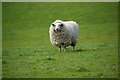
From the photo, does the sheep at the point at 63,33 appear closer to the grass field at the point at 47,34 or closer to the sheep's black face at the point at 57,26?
the sheep's black face at the point at 57,26

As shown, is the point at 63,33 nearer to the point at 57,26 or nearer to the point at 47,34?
the point at 57,26

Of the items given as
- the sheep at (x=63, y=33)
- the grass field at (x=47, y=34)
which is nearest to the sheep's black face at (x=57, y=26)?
the sheep at (x=63, y=33)

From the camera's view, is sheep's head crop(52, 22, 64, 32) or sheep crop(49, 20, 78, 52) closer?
sheep's head crop(52, 22, 64, 32)

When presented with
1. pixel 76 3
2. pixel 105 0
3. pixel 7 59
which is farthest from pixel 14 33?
pixel 105 0

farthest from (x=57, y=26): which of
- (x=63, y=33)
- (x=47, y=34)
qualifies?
(x=47, y=34)

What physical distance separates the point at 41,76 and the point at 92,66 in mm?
1435

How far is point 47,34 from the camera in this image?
13.5m

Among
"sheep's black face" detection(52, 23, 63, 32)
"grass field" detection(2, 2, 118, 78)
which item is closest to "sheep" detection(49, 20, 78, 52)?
"sheep's black face" detection(52, 23, 63, 32)

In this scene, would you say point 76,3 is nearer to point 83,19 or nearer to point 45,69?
point 83,19

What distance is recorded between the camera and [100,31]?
40.8 ft

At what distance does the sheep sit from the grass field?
0.70ft

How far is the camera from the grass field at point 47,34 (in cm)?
1087

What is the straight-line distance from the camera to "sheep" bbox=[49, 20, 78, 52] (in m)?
13.2

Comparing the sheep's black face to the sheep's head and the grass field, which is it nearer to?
the sheep's head
